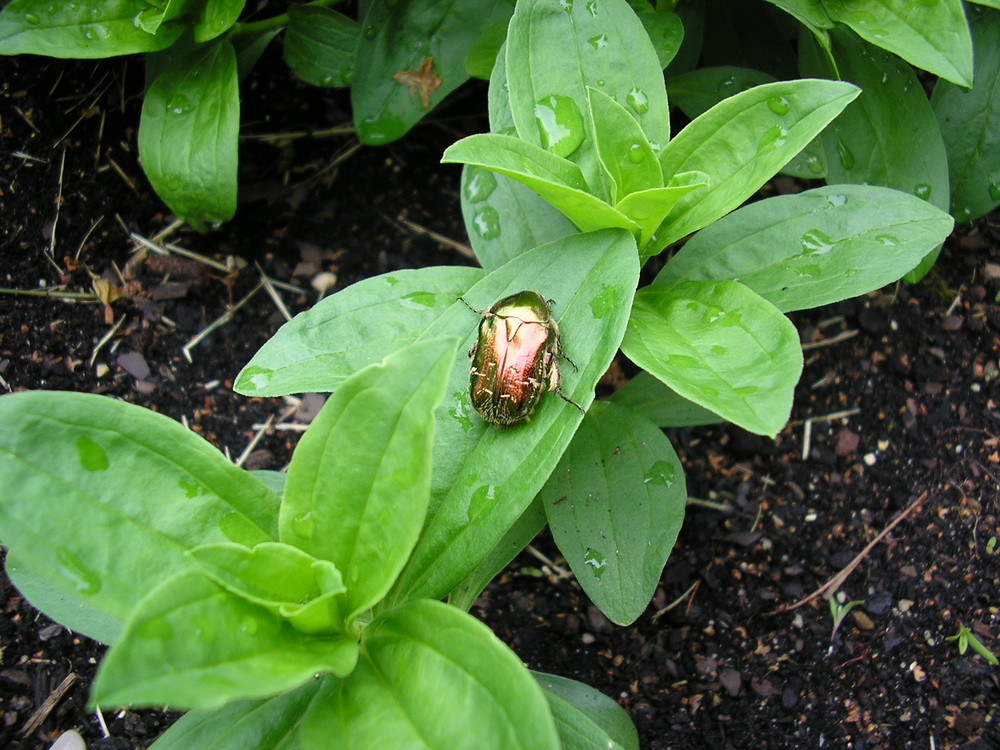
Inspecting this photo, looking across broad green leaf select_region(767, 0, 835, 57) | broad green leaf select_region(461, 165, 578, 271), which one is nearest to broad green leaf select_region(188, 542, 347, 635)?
broad green leaf select_region(461, 165, 578, 271)

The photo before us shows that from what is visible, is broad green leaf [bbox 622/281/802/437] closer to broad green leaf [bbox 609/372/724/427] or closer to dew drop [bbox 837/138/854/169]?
broad green leaf [bbox 609/372/724/427]

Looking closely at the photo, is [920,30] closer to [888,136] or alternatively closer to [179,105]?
[888,136]

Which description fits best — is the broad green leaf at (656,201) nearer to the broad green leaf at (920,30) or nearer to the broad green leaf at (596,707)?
the broad green leaf at (920,30)

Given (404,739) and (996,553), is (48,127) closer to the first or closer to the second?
(404,739)

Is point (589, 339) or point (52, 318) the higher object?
point (589, 339)

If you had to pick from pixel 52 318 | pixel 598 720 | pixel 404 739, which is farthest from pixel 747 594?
pixel 52 318

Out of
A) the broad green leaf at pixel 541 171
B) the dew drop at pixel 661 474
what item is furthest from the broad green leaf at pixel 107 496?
the dew drop at pixel 661 474
